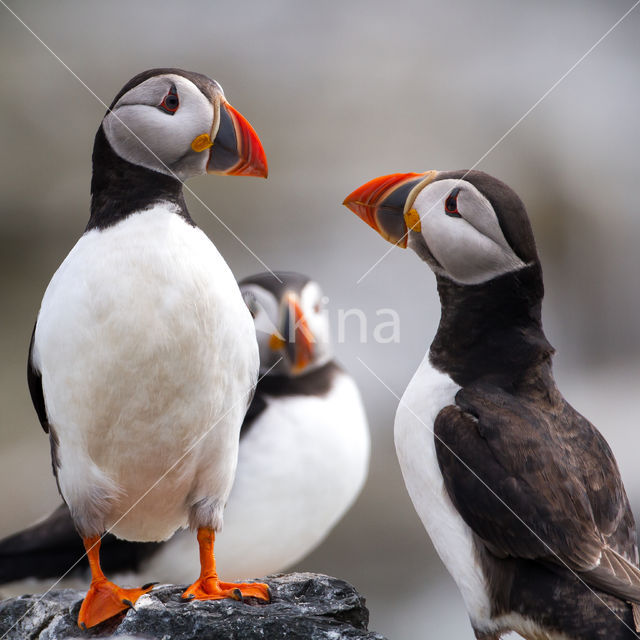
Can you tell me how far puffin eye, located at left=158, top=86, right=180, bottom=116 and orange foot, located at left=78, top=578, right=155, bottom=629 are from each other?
107 centimetres

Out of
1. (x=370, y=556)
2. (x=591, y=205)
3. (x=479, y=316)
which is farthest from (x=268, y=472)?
(x=591, y=205)

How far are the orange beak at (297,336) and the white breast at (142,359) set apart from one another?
3.43ft

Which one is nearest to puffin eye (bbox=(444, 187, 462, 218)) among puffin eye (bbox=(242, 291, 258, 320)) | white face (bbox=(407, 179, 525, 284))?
white face (bbox=(407, 179, 525, 284))

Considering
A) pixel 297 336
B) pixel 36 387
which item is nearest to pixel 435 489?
pixel 36 387

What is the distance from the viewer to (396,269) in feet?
21.6

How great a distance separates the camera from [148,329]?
196 centimetres

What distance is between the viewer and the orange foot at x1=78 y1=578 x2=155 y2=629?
2059mm

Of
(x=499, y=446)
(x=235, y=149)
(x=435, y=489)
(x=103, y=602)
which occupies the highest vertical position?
(x=235, y=149)

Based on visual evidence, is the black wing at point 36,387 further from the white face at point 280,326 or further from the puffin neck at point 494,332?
the white face at point 280,326

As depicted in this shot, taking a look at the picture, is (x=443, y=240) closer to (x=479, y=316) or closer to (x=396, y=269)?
(x=479, y=316)

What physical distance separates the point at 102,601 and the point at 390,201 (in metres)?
1.14

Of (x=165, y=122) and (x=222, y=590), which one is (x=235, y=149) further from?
(x=222, y=590)

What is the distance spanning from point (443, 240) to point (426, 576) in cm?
404

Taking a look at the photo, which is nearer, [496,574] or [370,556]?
[496,574]
